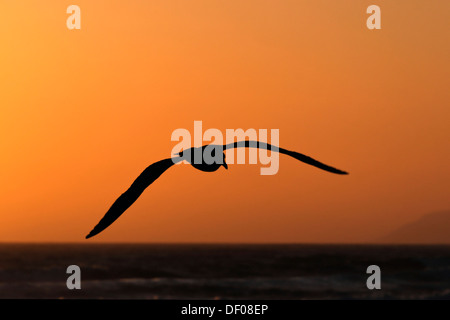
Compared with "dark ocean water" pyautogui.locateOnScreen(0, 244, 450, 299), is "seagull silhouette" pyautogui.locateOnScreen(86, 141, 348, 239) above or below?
above

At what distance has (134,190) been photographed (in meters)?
7.97

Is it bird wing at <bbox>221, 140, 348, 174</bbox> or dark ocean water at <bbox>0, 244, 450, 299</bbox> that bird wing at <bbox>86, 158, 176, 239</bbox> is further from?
dark ocean water at <bbox>0, 244, 450, 299</bbox>

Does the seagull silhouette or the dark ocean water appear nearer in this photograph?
the seagull silhouette

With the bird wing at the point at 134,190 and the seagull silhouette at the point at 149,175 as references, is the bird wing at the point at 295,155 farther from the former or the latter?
the bird wing at the point at 134,190

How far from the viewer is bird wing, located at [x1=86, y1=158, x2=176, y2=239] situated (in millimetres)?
7828

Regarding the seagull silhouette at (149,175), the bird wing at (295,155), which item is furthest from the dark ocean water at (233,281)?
the bird wing at (295,155)

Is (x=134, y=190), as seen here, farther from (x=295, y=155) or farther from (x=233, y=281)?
(x=233, y=281)

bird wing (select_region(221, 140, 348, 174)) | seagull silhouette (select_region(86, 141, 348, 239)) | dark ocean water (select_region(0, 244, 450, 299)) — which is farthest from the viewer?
dark ocean water (select_region(0, 244, 450, 299))

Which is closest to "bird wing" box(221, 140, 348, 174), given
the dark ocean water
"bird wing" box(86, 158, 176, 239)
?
"bird wing" box(86, 158, 176, 239)

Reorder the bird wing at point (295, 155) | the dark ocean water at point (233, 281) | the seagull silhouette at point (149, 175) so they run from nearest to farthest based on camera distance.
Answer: the bird wing at point (295, 155), the seagull silhouette at point (149, 175), the dark ocean water at point (233, 281)

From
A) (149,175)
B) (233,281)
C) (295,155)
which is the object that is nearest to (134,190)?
(149,175)

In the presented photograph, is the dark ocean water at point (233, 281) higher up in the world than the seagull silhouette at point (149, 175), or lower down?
lower down

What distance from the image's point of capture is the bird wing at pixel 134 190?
7828 mm
